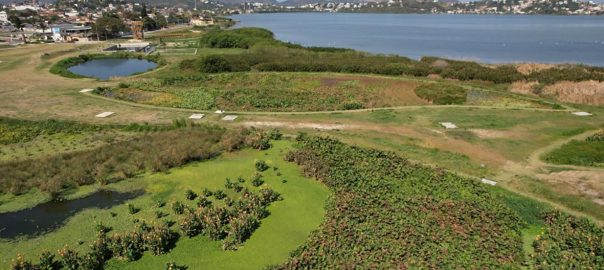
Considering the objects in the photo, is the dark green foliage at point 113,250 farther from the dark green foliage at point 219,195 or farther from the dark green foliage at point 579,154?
the dark green foliage at point 579,154

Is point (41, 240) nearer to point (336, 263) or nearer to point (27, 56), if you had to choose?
point (336, 263)

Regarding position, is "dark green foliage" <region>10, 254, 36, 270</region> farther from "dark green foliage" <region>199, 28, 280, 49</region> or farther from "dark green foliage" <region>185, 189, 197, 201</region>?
"dark green foliage" <region>199, 28, 280, 49</region>

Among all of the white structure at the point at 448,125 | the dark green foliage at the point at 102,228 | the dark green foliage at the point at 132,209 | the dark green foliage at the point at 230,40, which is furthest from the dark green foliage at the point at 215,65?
the dark green foliage at the point at 102,228

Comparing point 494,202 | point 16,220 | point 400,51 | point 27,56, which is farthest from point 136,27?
point 494,202

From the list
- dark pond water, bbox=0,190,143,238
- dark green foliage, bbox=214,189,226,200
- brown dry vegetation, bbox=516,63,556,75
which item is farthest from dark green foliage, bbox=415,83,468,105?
dark pond water, bbox=0,190,143,238

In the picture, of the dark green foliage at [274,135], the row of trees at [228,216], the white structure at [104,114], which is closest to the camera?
the row of trees at [228,216]

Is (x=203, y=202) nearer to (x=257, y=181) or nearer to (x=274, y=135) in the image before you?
(x=257, y=181)
